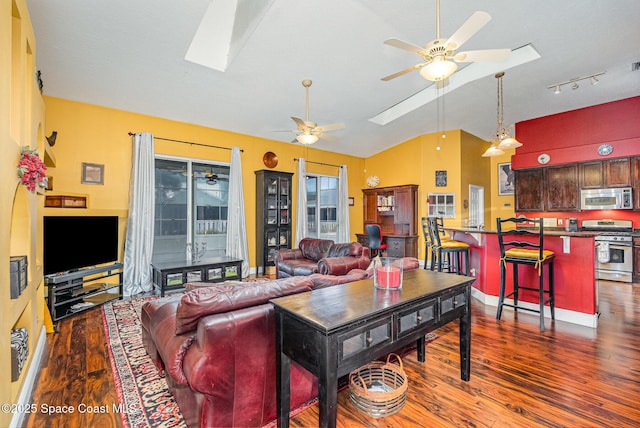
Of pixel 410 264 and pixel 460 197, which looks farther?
pixel 460 197

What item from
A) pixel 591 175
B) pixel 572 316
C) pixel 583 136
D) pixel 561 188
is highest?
pixel 583 136

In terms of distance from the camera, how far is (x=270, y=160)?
6.50m

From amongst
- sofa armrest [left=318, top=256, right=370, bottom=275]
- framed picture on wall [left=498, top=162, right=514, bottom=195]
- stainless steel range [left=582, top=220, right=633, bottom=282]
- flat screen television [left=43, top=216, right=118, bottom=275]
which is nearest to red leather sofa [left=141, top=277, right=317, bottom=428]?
sofa armrest [left=318, top=256, right=370, bottom=275]

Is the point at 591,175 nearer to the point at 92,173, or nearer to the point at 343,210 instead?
the point at 343,210

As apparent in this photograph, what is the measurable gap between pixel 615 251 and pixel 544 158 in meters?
2.24

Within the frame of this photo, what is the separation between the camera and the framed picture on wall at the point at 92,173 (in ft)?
14.6

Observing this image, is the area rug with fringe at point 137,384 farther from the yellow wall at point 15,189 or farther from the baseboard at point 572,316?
the baseboard at point 572,316

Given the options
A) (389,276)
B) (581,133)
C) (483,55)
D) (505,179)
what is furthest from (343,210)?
(389,276)

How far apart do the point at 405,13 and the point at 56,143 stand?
17.0 ft

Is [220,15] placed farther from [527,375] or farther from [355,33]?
[527,375]

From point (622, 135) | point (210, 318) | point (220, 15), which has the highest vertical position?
point (220, 15)

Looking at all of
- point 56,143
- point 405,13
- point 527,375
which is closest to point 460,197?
point 405,13

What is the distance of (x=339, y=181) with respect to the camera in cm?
794

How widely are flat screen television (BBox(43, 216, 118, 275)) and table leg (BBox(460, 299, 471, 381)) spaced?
4.42 m
